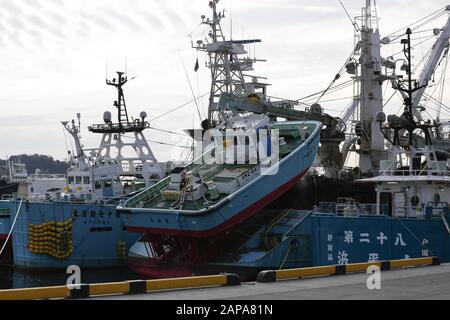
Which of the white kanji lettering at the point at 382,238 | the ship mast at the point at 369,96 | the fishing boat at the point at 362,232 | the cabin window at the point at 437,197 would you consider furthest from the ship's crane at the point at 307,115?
the white kanji lettering at the point at 382,238

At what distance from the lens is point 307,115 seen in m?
42.7

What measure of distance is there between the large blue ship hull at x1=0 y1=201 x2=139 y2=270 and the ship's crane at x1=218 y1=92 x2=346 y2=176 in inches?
351

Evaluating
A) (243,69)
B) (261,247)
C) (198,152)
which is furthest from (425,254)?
(243,69)

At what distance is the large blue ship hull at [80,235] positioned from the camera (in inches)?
1355

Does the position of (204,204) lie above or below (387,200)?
above

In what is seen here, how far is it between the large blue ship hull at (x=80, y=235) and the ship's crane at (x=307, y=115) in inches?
351

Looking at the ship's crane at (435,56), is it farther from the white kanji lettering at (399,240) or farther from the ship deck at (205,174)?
the white kanji lettering at (399,240)

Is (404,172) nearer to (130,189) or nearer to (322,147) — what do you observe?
(322,147)

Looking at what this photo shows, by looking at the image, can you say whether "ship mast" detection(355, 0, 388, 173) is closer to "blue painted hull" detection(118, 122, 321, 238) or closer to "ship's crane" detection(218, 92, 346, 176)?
"ship's crane" detection(218, 92, 346, 176)

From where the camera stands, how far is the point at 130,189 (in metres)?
40.7

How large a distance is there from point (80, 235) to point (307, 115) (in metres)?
16.4

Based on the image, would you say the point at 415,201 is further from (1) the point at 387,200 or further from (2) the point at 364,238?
(2) the point at 364,238

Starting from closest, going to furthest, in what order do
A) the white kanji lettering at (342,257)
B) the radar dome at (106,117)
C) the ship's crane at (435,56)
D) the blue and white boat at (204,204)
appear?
the blue and white boat at (204,204) < the white kanji lettering at (342,257) < the radar dome at (106,117) < the ship's crane at (435,56)

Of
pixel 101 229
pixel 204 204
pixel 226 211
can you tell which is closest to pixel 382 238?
pixel 226 211
